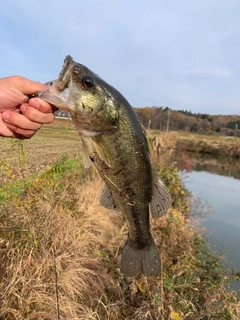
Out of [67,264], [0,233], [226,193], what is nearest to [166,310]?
[67,264]

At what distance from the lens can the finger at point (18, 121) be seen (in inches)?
87.5

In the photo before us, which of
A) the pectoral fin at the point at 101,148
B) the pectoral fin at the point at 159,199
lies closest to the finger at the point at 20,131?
the pectoral fin at the point at 101,148

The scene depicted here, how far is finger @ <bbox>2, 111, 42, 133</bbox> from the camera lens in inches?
87.5

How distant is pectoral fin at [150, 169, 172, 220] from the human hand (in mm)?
928

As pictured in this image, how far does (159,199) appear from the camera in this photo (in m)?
2.10

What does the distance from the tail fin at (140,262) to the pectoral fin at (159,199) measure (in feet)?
1.10

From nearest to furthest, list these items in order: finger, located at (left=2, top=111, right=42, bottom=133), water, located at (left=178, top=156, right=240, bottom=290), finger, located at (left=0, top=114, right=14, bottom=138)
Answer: finger, located at (left=2, top=111, right=42, bottom=133)
finger, located at (left=0, top=114, right=14, bottom=138)
water, located at (left=178, top=156, right=240, bottom=290)

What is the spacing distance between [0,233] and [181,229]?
3972mm

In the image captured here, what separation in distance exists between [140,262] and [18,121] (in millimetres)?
1449

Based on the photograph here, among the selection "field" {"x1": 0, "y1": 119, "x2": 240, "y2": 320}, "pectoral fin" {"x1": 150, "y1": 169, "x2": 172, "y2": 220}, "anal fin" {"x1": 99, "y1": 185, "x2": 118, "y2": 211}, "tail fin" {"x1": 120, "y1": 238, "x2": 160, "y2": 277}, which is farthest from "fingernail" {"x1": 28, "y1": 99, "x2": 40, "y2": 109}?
"field" {"x1": 0, "y1": 119, "x2": 240, "y2": 320}

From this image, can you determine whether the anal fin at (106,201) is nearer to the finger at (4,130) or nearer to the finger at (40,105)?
the finger at (40,105)

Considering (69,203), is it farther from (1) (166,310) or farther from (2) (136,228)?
(2) (136,228)

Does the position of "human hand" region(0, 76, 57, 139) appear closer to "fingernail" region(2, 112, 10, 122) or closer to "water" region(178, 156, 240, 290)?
"fingernail" region(2, 112, 10, 122)

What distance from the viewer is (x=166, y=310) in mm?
3646
